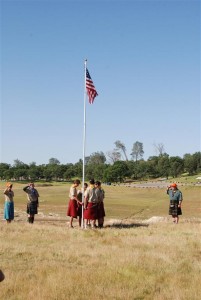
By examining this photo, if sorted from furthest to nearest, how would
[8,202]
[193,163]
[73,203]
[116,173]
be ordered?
1. [193,163]
2. [116,173]
3. [8,202]
4. [73,203]

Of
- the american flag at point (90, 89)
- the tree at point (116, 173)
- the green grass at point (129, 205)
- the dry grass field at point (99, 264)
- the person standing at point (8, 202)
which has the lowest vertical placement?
the green grass at point (129, 205)

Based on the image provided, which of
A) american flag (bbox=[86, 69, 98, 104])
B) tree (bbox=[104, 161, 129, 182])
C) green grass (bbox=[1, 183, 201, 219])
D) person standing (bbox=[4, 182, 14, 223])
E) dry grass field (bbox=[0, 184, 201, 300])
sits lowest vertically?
green grass (bbox=[1, 183, 201, 219])

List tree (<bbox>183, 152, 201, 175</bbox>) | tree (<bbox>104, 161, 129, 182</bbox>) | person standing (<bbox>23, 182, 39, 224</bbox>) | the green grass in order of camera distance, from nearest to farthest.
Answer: person standing (<bbox>23, 182, 39, 224</bbox>), the green grass, tree (<bbox>104, 161, 129, 182</bbox>), tree (<bbox>183, 152, 201, 175</bbox>)

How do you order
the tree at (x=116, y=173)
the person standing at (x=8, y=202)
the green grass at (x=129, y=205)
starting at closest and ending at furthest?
1. the person standing at (x=8, y=202)
2. the green grass at (x=129, y=205)
3. the tree at (x=116, y=173)

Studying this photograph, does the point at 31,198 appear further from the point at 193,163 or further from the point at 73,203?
the point at 193,163

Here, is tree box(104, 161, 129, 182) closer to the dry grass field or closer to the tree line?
the tree line

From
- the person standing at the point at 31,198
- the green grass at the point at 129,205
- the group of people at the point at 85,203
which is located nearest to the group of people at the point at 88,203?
the group of people at the point at 85,203

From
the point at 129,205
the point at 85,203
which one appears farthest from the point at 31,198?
the point at 129,205

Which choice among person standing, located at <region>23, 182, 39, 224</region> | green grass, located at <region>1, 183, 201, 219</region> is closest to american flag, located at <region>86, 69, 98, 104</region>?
person standing, located at <region>23, 182, 39, 224</region>

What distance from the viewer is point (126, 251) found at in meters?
12.2

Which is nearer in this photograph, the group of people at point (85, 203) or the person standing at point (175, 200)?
the group of people at point (85, 203)

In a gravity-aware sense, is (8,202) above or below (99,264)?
above

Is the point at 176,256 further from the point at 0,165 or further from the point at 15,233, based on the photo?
the point at 0,165

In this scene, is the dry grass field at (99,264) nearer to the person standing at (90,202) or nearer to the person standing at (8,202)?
the person standing at (90,202)
